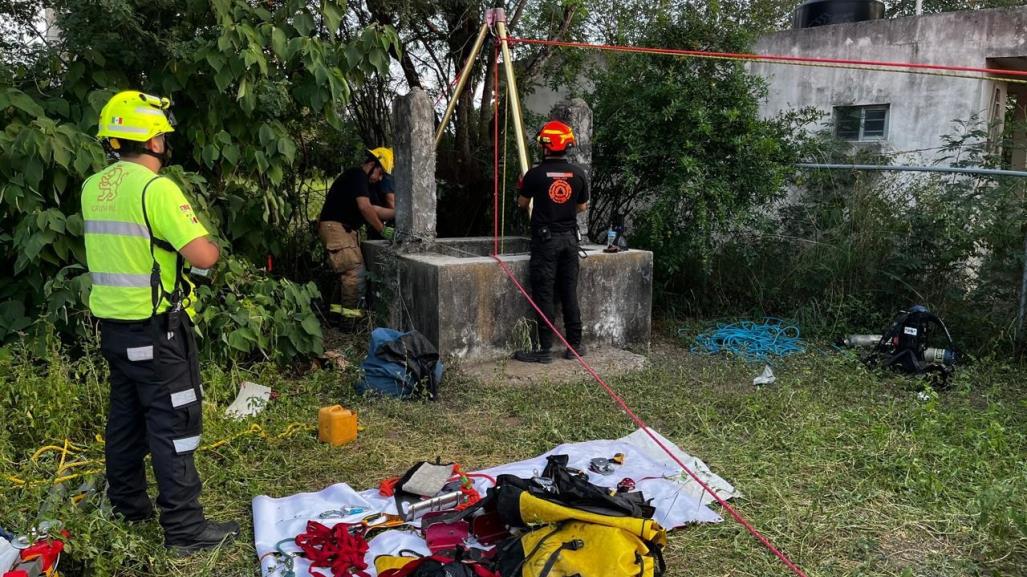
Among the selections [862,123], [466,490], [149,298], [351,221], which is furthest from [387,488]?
[862,123]

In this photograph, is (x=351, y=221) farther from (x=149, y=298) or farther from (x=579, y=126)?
(x=149, y=298)

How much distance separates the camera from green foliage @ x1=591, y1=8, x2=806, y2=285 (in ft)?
23.5

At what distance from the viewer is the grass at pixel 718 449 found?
3.37m

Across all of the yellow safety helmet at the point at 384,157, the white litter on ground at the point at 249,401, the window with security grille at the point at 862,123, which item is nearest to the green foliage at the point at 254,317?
the white litter on ground at the point at 249,401

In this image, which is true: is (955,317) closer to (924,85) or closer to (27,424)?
(924,85)

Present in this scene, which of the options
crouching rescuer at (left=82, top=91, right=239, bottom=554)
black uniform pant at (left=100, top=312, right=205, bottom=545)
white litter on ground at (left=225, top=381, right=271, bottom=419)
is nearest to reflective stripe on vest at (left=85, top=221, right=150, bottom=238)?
crouching rescuer at (left=82, top=91, right=239, bottom=554)

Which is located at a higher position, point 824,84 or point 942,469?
point 824,84

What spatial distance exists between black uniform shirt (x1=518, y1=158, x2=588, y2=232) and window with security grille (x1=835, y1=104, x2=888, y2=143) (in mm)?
5198

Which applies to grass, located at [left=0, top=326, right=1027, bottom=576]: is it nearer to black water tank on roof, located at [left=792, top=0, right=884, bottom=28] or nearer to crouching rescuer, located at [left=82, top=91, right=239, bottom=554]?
crouching rescuer, located at [left=82, top=91, right=239, bottom=554]

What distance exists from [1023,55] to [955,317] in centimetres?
410

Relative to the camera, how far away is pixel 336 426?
4.63 m

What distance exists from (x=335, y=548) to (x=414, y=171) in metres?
4.03

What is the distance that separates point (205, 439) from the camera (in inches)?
176

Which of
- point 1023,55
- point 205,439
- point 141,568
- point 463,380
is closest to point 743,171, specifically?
point 463,380
